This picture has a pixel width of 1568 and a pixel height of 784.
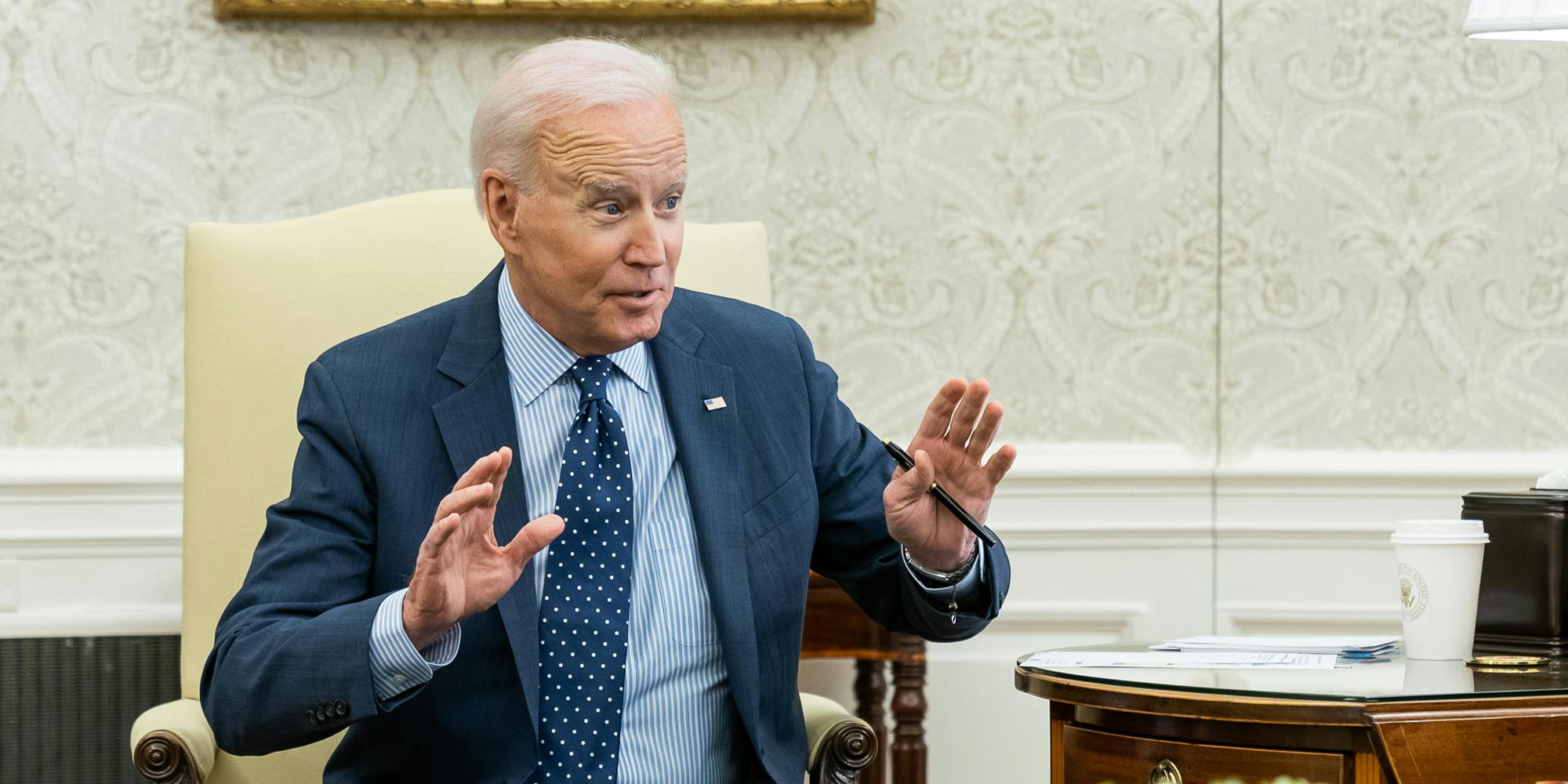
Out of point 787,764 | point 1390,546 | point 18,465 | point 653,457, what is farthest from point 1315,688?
point 18,465

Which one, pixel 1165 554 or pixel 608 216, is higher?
pixel 608 216

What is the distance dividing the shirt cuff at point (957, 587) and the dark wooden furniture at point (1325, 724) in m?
0.14

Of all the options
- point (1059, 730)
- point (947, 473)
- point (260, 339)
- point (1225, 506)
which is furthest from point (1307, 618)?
point (260, 339)

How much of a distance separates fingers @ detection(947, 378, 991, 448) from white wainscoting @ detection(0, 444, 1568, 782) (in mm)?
1122

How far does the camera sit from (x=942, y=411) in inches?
63.9

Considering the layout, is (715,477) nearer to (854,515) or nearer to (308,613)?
(854,515)

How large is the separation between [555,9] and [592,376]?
1061 millimetres

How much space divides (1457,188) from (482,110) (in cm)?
186

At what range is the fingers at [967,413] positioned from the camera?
1575mm

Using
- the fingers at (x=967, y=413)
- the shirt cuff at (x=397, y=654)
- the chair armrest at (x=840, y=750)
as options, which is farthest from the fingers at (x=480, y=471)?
the chair armrest at (x=840, y=750)

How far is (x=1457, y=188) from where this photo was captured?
2742mm

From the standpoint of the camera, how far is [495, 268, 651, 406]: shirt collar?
1.76 meters

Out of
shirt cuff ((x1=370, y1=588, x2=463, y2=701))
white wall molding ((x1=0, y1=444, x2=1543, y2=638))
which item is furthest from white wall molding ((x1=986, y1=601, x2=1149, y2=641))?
shirt cuff ((x1=370, y1=588, x2=463, y2=701))

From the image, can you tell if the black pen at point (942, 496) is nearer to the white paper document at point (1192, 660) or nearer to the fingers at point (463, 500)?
the white paper document at point (1192, 660)
